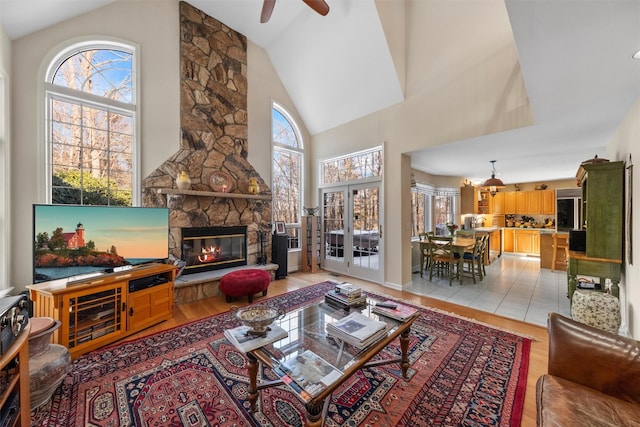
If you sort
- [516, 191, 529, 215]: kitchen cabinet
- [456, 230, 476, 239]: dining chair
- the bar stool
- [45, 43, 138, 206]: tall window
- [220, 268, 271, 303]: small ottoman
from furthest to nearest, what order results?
[516, 191, 529, 215]: kitchen cabinet, [456, 230, 476, 239]: dining chair, the bar stool, [220, 268, 271, 303]: small ottoman, [45, 43, 138, 206]: tall window

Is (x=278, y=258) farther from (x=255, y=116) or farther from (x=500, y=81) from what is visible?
(x=500, y=81)

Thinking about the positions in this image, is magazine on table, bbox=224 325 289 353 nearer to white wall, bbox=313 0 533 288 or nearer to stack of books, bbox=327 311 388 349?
stack of books, bbox=327 311 388 349

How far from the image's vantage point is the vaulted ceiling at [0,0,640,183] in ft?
4.80

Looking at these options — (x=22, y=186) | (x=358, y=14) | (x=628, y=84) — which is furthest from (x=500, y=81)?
(x=22, y=186)

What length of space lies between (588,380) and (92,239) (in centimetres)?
391

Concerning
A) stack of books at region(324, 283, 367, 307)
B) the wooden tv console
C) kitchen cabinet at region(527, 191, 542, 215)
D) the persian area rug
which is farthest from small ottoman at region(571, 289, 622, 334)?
kitchen cabinet at region(527, 191, 542, 215)

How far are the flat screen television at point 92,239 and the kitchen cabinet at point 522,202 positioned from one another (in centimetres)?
932

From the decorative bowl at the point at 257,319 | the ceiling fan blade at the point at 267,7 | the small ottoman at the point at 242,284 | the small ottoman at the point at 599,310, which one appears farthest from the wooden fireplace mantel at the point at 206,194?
the small ottoman at the point at 599,310

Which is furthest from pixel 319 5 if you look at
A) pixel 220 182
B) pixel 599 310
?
pixel 599 310

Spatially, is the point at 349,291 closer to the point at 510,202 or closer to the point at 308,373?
the point at 308,373

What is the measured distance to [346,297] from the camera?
6.86ft

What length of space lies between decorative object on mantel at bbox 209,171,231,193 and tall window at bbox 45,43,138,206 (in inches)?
40.1

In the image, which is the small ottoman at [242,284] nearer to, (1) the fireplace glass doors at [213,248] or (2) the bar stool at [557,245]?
(1) the fireplace glass doors at [213,248]

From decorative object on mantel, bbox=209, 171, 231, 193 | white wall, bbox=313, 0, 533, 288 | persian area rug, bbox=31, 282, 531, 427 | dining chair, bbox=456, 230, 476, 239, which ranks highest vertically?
white wall, bbox=313, 0, 533, 288
